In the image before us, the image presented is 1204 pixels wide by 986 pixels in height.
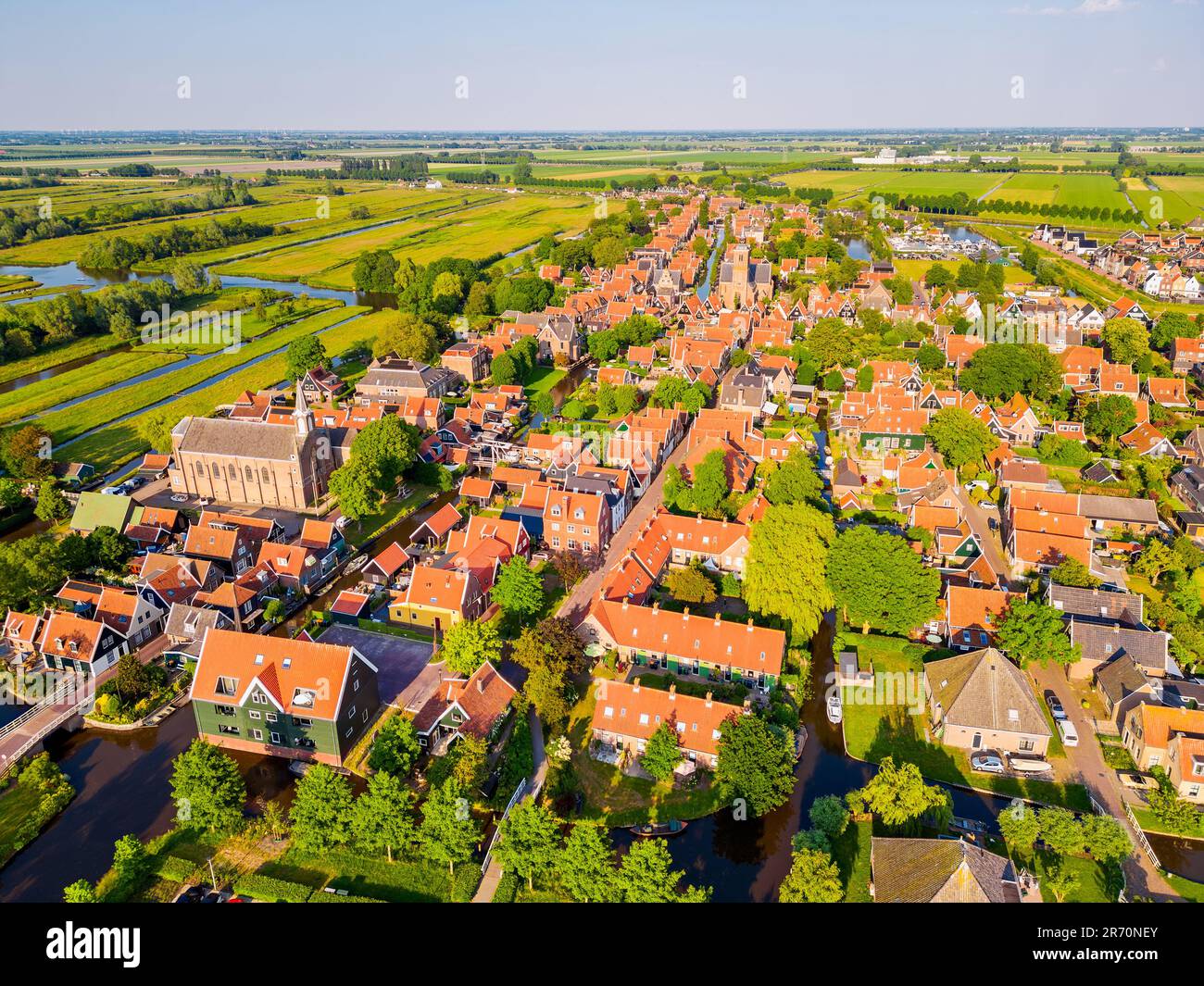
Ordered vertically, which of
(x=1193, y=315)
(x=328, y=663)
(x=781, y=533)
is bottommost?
(x=328, y=663)

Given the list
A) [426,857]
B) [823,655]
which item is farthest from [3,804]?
[823,655]

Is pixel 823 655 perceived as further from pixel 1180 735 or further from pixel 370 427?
pixel 370 427

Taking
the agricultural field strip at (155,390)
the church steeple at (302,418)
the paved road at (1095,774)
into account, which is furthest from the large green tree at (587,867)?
the agricultural field strip at (155,390)

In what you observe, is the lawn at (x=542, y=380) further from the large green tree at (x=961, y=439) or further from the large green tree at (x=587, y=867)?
the large green tree at (x=587, y=867)

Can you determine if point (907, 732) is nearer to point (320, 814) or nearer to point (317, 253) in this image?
point (320, 814)

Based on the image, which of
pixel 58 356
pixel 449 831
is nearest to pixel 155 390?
pixel 58 356
